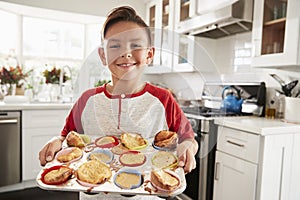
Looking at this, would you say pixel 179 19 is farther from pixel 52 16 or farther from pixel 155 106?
pixel 155 106

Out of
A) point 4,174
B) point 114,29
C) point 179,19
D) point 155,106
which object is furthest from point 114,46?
point 4,174

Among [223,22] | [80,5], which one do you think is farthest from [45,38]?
[223,22]

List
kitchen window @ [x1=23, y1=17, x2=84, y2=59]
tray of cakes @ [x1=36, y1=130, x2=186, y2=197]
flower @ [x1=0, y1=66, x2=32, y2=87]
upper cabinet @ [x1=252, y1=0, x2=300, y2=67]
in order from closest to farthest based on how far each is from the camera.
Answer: tray of cakes @ [x1=36, y1=130, x2=186, y2=197]
upper cabinet @ [x1=252, y1=0, x2=300, y2=67]
flower @ [x1=0, y1=66, x2=32, y2=87]
kitchen window @ [x1=23, y1=17, x2=84, y2=59]

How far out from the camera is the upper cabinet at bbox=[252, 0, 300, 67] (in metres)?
1.41

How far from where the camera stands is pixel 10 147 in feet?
6.66

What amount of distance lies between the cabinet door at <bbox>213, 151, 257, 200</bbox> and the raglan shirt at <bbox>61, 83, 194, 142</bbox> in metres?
1.01

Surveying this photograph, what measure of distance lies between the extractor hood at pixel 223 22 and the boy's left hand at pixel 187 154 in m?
1.39

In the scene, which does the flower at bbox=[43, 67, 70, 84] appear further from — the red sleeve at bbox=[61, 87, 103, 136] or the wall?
the red sleeve at bbox=[61, 87, 103, 136]

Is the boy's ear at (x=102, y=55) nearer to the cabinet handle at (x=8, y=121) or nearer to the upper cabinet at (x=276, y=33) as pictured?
the upper cabinet at (x=276, y=33)

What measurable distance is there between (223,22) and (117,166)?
1599 millimetres

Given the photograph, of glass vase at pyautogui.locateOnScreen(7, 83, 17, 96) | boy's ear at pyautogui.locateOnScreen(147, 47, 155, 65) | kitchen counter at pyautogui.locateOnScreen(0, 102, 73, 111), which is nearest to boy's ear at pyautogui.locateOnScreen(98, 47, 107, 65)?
boy's ear at pyautogui.locateOnScreen(147, 47, 155, 65)

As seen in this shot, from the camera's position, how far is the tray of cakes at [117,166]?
0.46 meters

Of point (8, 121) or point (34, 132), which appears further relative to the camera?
point (34, 132)

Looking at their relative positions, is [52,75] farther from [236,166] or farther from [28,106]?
[236,166]
